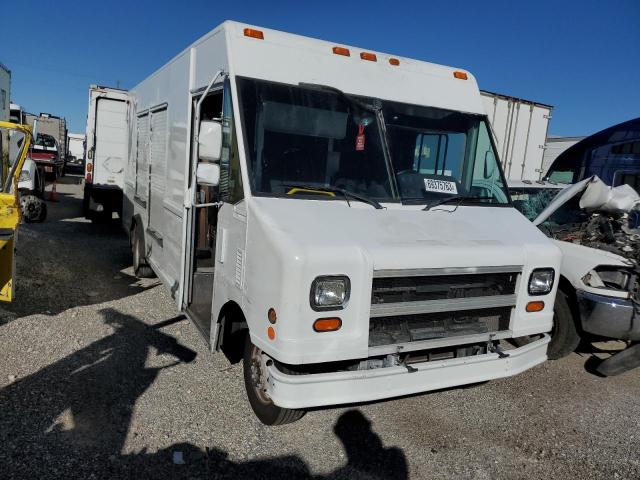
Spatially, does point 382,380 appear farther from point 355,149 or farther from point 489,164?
point 489,164

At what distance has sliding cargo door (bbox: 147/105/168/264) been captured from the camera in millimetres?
5805

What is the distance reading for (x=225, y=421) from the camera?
3.87 metres

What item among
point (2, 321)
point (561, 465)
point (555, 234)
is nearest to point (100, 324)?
point (2, 321)

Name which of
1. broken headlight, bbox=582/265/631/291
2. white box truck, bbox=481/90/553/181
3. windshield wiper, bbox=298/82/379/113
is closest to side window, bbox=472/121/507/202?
windshield wiper, bbox=298/82/379/113

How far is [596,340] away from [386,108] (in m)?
Answer: 3.69

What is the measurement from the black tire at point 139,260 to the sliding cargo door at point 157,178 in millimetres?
628

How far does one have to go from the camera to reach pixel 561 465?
3.71 metres

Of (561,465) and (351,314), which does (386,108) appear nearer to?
(351,314)

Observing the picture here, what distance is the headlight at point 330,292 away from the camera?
10.1ft

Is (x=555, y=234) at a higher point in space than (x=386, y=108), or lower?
lower

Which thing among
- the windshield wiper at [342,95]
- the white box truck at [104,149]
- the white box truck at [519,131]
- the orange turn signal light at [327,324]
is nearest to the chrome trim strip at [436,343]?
the orange turn signal light at [327,324]

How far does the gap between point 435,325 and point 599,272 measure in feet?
8.11

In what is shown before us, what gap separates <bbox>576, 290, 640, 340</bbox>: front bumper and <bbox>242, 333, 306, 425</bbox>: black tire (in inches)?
118

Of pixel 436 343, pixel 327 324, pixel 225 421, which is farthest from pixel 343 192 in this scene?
pixel 225 421
